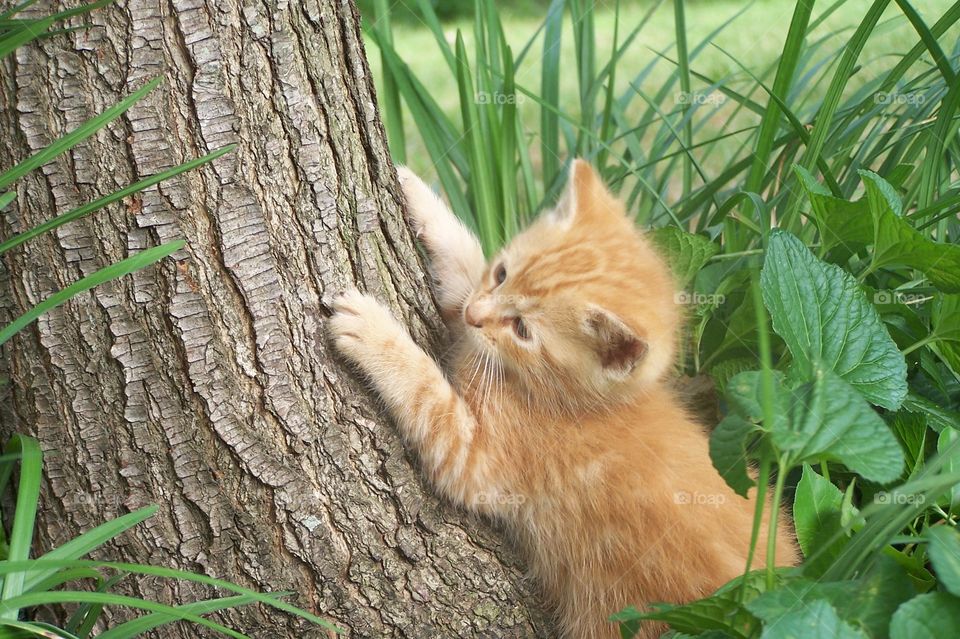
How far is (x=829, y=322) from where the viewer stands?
1354 mm

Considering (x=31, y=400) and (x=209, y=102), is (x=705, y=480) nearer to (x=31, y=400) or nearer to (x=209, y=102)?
(x=209, y=102)

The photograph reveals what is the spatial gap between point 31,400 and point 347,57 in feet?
2.61

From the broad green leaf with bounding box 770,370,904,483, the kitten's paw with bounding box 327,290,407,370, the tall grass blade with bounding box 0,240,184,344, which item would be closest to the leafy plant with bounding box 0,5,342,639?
the tall grass blade with bounding box 0,240,184,344

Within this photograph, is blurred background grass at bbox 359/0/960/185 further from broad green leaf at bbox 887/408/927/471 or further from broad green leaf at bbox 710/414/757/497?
broad green leaf at bbox 710/414/757/497

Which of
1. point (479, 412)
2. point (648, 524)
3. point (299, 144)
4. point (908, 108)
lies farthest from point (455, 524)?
point (908, 108)

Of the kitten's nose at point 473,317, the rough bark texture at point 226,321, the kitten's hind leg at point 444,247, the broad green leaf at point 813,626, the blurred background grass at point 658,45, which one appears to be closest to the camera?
the broad green leaf at point 813,626

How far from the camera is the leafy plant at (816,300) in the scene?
1.06m

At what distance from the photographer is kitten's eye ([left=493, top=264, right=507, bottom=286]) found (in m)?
1.93

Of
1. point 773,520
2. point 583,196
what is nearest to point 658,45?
point 583,196

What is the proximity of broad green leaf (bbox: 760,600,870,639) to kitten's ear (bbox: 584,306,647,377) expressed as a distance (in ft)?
2.10

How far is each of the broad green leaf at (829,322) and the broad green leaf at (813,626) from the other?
0.43m

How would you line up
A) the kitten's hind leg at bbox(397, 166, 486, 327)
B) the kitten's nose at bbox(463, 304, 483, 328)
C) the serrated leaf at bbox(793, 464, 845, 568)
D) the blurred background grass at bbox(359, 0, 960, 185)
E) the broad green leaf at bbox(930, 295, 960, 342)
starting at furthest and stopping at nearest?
1. the blurred background grass at bbox(359, 0, 960, 185)
2. the kitten's hind leg at bbox(397, 166, 486, 327)
3. the kitten's nose at bbox(463, 304, 483, 328)
4. the broad green leaf at bbox(930, 295, 960, 342)
5. the serrated leaf at bbox(793, 464, 845, 568)

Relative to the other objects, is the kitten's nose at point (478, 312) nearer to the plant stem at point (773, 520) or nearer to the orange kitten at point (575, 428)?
the orange kitten at point (575, 428)

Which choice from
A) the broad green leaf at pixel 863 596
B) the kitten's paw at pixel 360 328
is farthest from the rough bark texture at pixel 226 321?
the broad green leaf at pixel 863 596
